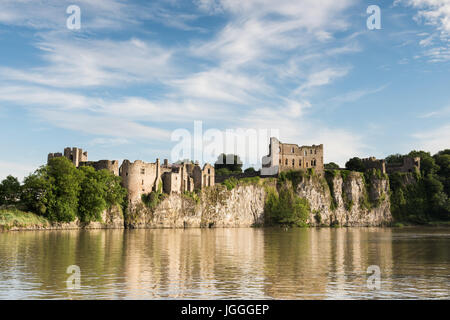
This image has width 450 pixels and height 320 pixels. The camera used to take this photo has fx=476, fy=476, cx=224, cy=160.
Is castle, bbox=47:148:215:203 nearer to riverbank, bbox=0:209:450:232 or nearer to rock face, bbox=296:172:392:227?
riverbank, bbox=0:209:450:232

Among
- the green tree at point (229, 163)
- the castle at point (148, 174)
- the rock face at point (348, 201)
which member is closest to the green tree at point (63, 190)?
the castle at point (148, 174)

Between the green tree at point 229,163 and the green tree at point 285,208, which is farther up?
the green tree at point 229,163

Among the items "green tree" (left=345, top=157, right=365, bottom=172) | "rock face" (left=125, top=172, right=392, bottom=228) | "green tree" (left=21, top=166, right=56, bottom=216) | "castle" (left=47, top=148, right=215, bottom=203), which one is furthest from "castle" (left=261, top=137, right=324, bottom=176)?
"green tree" (left=21, top=166, right=56, bottom=216)

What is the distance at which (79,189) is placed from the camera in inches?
2724

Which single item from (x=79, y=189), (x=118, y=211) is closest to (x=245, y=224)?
(x=118, y=211)

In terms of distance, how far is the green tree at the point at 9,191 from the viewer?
64250mm

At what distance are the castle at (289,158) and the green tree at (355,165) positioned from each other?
15.3 m

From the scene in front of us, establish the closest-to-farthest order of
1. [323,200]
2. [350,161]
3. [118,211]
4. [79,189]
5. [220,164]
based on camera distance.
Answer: [79,189] < [118,211] < [323,200] < [350,161] < [220,164]

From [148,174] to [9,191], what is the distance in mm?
26019

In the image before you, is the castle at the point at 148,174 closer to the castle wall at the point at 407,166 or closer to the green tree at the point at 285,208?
the green tree at the point at 285,208

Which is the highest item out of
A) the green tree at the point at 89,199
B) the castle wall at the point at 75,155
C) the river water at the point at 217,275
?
the castle wall at the point at 75,155

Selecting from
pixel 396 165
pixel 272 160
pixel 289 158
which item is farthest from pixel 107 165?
pixel 396 165
